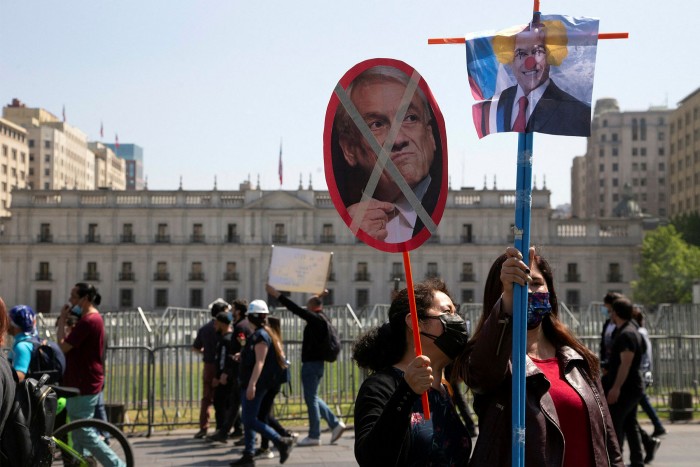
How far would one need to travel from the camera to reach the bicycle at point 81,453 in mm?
6254

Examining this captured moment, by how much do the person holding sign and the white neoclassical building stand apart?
65398mm

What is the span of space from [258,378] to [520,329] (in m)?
5.53

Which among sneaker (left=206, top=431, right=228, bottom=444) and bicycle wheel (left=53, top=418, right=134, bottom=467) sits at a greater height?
bicycle wheel (left=53, top=418, right=134, bottom=467)

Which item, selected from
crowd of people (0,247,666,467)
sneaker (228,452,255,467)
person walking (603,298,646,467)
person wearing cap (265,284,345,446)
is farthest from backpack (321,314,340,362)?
crowd of people (0,247,666,467)

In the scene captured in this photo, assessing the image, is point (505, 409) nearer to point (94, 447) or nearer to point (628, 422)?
point (94, 447)

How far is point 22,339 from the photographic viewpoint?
21.0 feet

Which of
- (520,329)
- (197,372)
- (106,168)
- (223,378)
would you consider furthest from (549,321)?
(106,168)

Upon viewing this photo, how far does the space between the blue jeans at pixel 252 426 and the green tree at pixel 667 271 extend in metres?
57.2

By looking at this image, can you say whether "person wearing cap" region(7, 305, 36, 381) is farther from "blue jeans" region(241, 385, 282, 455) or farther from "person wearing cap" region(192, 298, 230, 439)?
"person wearing cap" region(192, 298, 230, 439)

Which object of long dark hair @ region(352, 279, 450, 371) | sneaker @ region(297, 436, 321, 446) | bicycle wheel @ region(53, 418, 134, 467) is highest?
long dark hair @ region(352, 279, 450, 371)

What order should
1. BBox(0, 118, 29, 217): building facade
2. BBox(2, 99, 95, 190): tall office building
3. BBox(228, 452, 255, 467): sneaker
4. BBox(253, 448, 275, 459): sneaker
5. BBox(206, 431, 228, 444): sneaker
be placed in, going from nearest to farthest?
BBox(228, 452, 255, 467): sneaker
BBox(253, 448, 275, 459): sneaker
BBox(206, 431, 228, 444): sneaker
BBox(0, 118, 29, 217): building facade
BBox(2, 99, 95, 190): tall office building

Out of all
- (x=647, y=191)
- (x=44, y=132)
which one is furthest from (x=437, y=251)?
(x=44, y=132)

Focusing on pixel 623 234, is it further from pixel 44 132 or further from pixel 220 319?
pixel 44 132

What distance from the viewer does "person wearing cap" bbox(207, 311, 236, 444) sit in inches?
383
